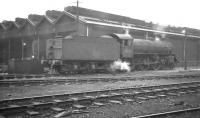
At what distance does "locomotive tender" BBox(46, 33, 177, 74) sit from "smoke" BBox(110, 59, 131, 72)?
1.04 feet

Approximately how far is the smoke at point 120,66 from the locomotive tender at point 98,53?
318 millimetres

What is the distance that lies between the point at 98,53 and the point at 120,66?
107 inches

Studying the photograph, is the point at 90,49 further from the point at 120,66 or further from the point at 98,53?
the point at 120,66

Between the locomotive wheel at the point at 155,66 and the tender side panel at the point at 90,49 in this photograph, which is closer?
the tender side panel at the point at 90,49

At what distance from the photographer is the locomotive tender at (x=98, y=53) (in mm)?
17641

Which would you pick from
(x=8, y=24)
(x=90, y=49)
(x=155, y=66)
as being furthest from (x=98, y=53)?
(x=8, y=24)

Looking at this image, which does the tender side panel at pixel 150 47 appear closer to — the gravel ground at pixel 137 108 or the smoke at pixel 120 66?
the smoke at pixel 120 66

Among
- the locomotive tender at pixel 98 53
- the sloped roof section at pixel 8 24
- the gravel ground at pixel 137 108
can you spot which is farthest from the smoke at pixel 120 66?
the sloped roof section at pixel 8 24

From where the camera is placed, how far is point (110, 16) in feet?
112

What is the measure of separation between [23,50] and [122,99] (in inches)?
1192

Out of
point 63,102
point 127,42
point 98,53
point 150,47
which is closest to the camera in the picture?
point 63,102

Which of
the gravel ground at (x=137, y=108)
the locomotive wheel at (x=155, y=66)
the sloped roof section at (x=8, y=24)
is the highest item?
the sloped roof section at (x=8, y=24)

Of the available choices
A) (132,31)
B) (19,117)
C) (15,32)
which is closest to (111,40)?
(132,31)

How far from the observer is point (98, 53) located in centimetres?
1942
